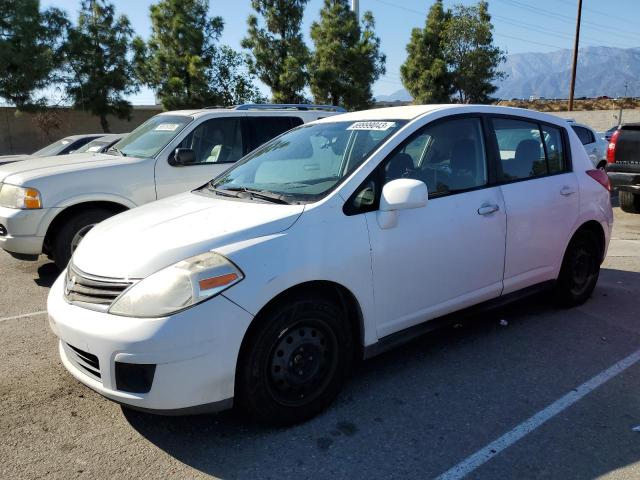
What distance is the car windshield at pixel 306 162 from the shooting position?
3453mm

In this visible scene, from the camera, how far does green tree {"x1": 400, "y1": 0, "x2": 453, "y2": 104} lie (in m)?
28.4

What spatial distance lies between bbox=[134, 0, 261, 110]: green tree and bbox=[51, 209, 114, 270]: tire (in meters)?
17.9

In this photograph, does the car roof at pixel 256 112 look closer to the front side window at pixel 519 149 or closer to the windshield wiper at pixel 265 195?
the windshield wiper at pixel 265 195

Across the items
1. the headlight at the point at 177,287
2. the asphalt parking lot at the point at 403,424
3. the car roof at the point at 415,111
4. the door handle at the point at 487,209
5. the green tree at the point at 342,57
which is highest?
the green tree at the point at 342,57

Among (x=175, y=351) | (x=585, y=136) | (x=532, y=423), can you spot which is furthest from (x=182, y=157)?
(x=585, y=136)

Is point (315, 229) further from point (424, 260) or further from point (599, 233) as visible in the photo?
point (599, 233)

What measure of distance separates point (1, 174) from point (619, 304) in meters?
6.72

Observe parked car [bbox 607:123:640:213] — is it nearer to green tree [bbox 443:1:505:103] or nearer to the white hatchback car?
the white hatchback car

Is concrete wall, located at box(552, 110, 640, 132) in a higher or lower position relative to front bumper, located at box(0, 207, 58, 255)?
higher

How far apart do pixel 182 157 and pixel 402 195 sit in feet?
12.6

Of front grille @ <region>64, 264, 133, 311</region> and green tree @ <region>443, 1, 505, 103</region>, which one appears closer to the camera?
front grille @ <region>64, 264, 133, 311</region>

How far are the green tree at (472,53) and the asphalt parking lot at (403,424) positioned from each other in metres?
25.8

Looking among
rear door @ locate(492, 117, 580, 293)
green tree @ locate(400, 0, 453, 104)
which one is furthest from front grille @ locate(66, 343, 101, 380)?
green tree @ locate(400, 0, 453, 104)

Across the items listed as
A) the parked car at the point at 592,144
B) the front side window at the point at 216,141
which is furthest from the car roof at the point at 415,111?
the parked car at the point at 592,144
